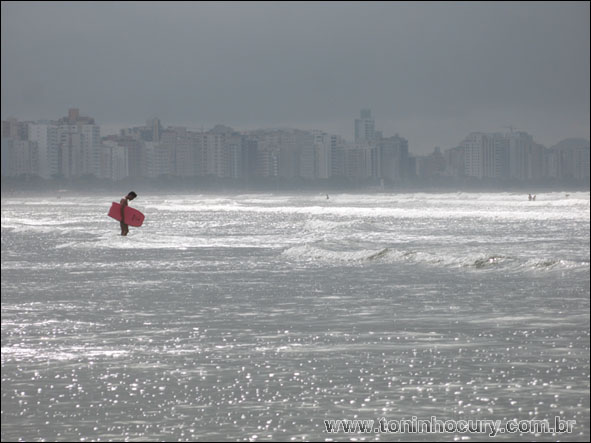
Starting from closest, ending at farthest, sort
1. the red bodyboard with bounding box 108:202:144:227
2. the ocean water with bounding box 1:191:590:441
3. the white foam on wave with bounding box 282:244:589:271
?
the ocean water with bounding box 1:191:590:441, the red bodyboard with bounding box 108:202:144:227, the white foam on wave with bounding box 282:244:589:271

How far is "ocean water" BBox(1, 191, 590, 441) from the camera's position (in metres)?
8.59

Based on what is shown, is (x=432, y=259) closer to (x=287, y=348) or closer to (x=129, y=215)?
(x=287, y=348)

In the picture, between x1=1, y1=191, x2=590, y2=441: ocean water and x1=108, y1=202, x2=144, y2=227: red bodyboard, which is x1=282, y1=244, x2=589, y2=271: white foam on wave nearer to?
x1=1, y1=191, x2=590, y2=441: ocean water

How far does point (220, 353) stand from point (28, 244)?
26.4 meters

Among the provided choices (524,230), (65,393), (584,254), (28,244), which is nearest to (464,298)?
(65,393)

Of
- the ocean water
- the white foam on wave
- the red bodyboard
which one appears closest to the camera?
the ocean water

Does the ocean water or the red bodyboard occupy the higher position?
the red bodyboard

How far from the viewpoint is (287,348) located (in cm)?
1187

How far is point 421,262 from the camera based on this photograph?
82.8 ft

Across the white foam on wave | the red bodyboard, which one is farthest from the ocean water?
the red bodyboard

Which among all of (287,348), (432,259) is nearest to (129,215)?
(287,348)

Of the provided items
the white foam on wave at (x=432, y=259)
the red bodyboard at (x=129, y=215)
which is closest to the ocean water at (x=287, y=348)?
the white foam on wave at (x=432, y=259)

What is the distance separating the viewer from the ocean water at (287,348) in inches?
338

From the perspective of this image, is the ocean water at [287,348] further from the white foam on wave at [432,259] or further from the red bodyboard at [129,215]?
the red bodyboard at [129,215]
